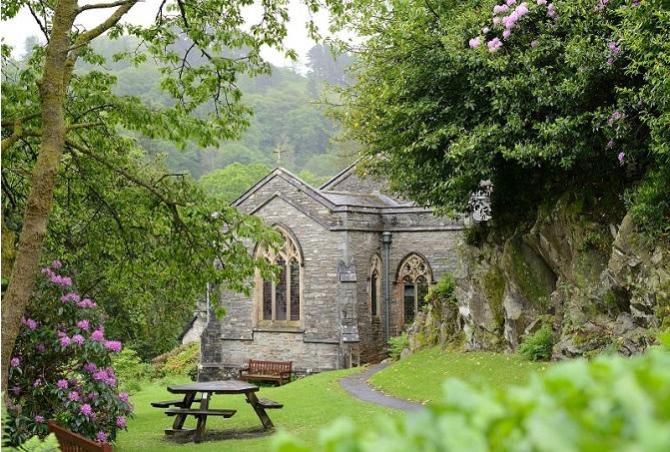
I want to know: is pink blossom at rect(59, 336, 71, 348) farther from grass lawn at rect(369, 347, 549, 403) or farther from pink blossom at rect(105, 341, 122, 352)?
grass lawn at rect(369, 347, 549, 403)

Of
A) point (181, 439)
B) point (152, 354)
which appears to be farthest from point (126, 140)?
point (152, 354)

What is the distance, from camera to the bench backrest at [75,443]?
933cm

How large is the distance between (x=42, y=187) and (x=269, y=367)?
24.8 meters

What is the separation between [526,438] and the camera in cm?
164

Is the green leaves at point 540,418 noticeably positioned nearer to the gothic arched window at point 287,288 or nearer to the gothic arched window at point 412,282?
the gothic arched window at point 412,282

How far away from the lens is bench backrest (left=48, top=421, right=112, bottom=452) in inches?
367

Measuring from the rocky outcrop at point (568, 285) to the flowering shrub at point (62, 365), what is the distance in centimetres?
868

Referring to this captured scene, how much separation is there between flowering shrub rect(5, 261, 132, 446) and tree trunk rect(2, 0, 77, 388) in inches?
79.5

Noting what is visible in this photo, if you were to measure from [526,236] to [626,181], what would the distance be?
357cm

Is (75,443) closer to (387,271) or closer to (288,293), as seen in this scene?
(288,293)

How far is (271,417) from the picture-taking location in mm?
19406

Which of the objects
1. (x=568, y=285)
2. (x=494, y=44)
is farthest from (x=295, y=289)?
(x=494, y=44)

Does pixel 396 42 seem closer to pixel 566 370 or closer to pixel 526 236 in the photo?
pixel 526 236

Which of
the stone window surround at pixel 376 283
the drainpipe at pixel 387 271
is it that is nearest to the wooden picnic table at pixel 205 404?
the stone window surround at pixel 376 283
